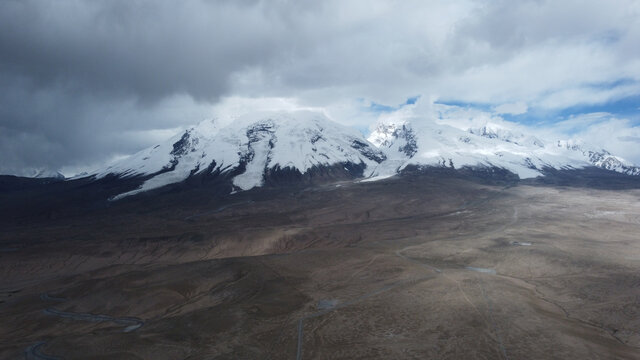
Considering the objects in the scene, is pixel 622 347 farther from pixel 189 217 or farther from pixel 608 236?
pixel 189 217

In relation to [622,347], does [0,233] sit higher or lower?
higher

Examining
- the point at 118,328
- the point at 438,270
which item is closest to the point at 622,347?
the point at 438,270

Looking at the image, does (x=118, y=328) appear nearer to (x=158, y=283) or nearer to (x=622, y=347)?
(x=158, y=283)

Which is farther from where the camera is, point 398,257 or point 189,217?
point 189,217

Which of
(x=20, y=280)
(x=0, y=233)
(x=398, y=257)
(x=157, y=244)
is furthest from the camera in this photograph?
(x=0, y=233)

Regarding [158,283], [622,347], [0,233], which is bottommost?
[622,347]

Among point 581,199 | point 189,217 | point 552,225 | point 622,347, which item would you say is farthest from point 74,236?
point 581,199

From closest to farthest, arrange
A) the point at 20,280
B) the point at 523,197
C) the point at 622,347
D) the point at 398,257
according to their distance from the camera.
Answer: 1. the point at 622,347
2. the point at 398,257
3. the point at 20,280
4. the point at 523,197
